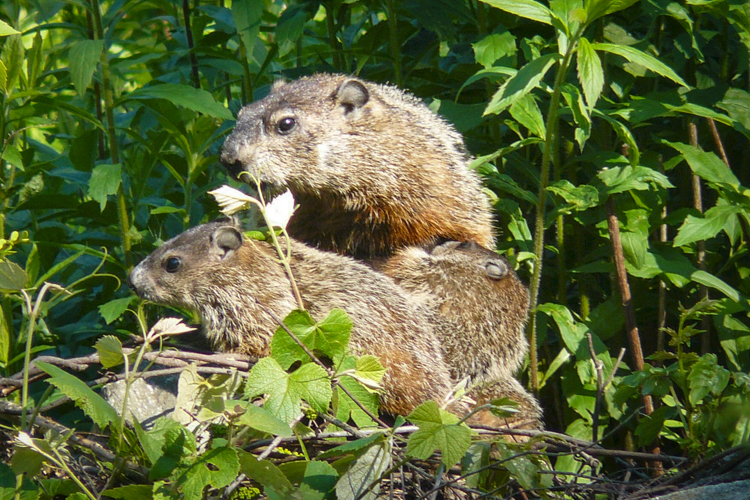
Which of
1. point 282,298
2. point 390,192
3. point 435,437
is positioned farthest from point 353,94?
point 435,437

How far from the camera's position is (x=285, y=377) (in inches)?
101

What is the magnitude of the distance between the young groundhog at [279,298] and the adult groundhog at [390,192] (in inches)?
10.6

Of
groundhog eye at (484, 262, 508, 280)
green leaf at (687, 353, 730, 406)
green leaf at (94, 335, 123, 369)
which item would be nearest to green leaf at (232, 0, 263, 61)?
groundhog eye at (484, 262, 508, 280)

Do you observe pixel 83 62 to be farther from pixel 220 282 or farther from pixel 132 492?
pixel 132 492

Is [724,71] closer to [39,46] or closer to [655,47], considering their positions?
[655,47]

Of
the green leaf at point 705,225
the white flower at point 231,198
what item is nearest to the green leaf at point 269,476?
the white flower at point 231,198

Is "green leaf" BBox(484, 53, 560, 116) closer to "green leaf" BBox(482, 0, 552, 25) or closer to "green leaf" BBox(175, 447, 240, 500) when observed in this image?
"green leaf" BBox(482, 0, 552, 25)

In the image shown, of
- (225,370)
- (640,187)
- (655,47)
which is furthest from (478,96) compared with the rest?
(225,370)

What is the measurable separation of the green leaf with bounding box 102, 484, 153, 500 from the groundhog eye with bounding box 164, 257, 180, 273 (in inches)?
43.7

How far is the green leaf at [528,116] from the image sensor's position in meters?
3.39

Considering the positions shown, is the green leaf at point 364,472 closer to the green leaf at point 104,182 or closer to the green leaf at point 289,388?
the green leaf at point 289,388

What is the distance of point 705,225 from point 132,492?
2620 mm

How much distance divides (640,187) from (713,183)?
Answer: 19.2 inches

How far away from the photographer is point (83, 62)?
3.38m
